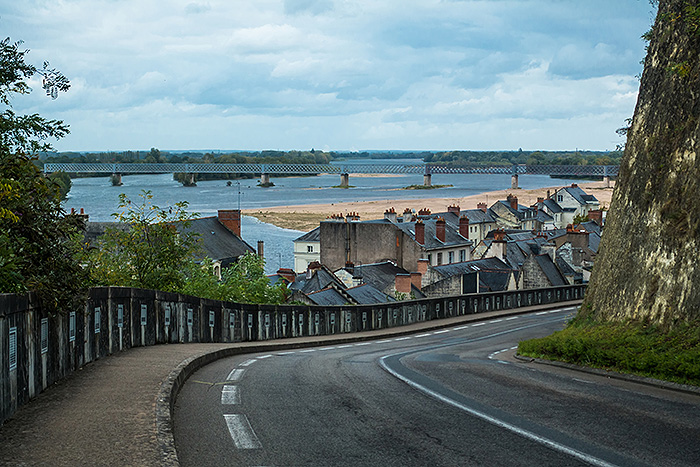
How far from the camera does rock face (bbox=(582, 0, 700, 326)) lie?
17688mm

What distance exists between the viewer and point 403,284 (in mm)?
53719

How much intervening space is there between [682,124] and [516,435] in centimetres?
1493

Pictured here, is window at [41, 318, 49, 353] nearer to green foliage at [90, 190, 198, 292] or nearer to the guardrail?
the guardrail

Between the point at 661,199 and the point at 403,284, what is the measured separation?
34.2 meters

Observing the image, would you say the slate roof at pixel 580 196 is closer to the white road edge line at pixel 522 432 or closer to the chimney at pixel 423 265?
the chimney at pixel 423 265

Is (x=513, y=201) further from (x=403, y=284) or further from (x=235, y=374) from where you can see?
(x=235, y=374)

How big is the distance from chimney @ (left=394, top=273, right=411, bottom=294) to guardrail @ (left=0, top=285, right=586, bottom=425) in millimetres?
13817

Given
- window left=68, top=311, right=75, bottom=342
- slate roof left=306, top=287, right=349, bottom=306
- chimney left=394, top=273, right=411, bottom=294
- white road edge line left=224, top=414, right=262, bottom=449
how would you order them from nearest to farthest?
white road edge line left=224, top=414, right=262, bottom=449 < window left=68, top=311, right=75, bottom=342 < slate roof left=306, top=287, right=349, bottom=306 < chimney left=394, top=273, right=411, bottom=294

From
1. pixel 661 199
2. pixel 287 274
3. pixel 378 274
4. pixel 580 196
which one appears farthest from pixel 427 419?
pixel 580 196

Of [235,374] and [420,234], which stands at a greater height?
[235,374]

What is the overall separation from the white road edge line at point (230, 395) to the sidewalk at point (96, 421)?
825 millimetres

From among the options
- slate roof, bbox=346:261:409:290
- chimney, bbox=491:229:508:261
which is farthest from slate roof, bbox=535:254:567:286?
slate roof, bbox=346:261:409:290

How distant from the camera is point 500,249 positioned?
65.6 meters

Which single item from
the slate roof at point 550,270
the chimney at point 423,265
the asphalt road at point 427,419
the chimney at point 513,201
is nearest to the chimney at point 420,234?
the chimney at point 423,265
